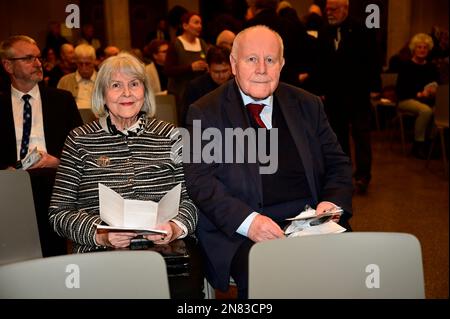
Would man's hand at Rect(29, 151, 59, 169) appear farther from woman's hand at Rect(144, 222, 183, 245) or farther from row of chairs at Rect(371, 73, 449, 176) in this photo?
row of chairs at Rect(371, 73, 449, 176)

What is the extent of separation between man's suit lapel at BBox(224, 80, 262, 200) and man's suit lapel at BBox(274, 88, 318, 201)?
170 millimetres

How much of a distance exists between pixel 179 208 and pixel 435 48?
6.20 metres

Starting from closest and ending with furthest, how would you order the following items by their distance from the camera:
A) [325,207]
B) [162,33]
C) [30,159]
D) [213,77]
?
1. [325,207]
2. [30,159]
3. [213,77]
4. [162,33]

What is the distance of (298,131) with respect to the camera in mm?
2291

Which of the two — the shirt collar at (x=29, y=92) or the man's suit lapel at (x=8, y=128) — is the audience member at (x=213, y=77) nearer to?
the shirt collar at (x=29, y=92)

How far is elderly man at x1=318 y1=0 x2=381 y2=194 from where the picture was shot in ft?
13.0

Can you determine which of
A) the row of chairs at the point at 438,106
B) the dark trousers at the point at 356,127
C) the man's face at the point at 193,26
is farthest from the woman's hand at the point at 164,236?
the row of chairs at the point at 438,106

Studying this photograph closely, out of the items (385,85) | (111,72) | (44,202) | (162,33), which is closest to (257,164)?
(111,72)

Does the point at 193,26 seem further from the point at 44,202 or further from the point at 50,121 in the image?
the point at 44,202

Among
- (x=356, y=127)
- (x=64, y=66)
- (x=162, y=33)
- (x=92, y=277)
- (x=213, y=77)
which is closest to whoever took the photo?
(x=92, y=277)

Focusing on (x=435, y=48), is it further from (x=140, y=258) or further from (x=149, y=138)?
(x=140, y=258)

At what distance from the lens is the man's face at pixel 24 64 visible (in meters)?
2.83

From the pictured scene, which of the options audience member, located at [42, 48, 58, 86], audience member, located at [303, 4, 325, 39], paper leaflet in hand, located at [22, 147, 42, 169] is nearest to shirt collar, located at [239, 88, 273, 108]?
paper leaflet in hand, located at [22, 147, 42, 169]

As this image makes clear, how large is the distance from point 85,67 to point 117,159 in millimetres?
2157
